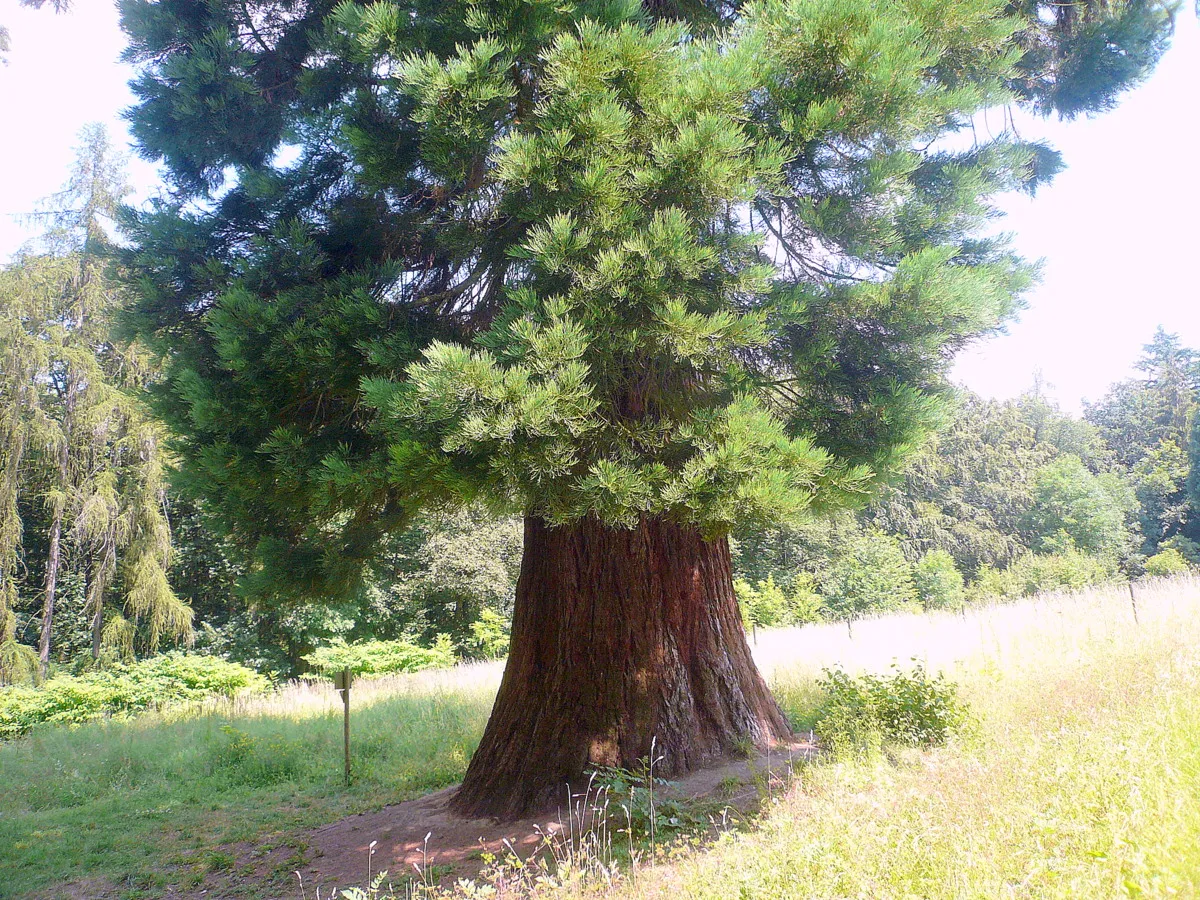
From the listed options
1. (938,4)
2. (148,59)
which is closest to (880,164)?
(938,4)

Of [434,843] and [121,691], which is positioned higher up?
[121,691]

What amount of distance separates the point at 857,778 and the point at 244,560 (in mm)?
5406

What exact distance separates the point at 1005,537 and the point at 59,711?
33.1m

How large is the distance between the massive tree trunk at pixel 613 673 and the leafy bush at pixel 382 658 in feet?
42.5

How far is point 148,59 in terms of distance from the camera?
5652mm

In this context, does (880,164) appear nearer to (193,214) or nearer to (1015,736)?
(1015,736)

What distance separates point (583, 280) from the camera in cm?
378

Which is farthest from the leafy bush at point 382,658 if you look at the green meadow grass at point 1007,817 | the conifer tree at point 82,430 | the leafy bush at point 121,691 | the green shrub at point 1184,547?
the green shrub at point 1184,547

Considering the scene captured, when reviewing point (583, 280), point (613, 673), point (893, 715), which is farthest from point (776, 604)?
point (583, 280)

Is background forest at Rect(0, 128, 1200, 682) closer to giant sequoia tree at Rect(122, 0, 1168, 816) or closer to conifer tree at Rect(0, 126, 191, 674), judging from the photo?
conifer tree at Rect(0, 126, 191, 674)

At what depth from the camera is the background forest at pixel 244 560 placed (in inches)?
577

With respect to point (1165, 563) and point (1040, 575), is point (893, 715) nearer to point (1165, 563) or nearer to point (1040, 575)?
point (1040, 575)

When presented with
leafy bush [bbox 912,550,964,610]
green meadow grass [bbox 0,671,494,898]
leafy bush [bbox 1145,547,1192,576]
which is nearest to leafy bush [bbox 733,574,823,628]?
leafy bush [bbox 912,550,964,610]

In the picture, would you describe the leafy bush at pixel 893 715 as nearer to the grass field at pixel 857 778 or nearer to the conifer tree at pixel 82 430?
the grass field at pixel 857 778
